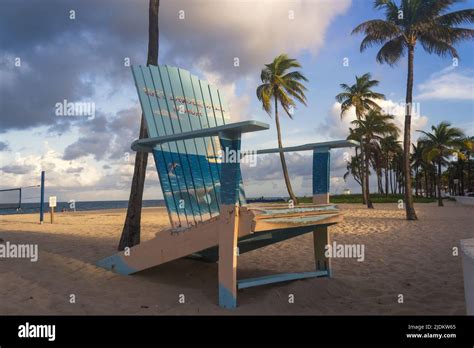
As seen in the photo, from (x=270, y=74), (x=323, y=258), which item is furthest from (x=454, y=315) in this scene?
(x=270, y=74)

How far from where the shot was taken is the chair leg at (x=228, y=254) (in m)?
3.01

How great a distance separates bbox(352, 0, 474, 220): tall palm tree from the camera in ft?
42.8

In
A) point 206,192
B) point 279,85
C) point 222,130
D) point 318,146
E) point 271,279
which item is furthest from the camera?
point 279,85

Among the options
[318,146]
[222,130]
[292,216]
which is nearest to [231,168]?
[222,130]

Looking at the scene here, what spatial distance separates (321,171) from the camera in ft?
12.9

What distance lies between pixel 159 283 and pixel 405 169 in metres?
12.2

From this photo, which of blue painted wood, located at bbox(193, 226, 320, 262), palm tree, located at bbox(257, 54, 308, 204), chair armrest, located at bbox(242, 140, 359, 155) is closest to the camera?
blue painted wood, located at bbox(193, 226, 320, 262)

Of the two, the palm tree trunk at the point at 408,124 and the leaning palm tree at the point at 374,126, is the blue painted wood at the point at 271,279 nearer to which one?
the palm tree trunk at the point at 408,124

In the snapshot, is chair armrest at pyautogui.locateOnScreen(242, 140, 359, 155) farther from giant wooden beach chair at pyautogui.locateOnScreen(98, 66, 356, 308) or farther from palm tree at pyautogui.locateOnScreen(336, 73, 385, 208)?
palm tree at pyautogui.locateOnScreen(336, 73, 385, 208)

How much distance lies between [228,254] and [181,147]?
1.40 meters

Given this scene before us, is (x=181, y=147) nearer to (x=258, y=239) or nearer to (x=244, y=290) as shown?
(x=258, y=239)

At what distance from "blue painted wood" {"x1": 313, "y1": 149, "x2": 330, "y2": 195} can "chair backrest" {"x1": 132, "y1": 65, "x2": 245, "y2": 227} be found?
2.78 ft

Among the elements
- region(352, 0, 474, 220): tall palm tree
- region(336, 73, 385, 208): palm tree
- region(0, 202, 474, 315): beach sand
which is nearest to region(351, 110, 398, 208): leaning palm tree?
region(336, 73, 385, 208): palm tree
